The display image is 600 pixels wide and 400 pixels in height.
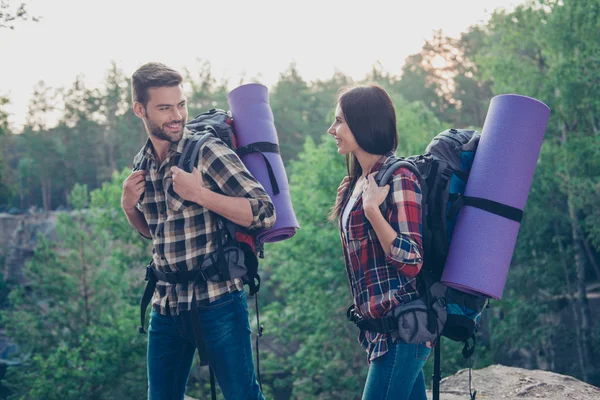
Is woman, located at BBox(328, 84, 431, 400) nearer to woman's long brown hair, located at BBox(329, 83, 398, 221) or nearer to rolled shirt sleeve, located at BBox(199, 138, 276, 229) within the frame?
woman's long brown hair, located at BBox(329, 83, 398, 221)

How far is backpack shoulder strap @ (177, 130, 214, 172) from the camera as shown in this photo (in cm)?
278

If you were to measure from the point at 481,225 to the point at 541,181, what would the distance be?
17472mm

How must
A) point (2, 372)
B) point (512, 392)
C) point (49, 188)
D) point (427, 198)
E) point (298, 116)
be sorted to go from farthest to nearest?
point (49, 188) < point (298, 116) < point (2, 372) < point (512, 392) < point (427, 198)

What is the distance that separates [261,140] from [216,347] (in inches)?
40.9

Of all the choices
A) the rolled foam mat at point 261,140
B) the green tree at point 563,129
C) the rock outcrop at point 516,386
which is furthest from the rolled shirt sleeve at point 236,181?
the green tree at point 563,129

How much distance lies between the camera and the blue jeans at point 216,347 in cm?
267

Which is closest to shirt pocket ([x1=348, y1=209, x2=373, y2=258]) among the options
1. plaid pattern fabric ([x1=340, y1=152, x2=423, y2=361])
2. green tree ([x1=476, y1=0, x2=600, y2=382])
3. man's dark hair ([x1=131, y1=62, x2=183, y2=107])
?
plaid pattern fabric ([x1=340, y1=152, x2=423, y2=361])

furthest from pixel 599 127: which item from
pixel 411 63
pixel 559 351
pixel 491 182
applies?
pixel 411 63

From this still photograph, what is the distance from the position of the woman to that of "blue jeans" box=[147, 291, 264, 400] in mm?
521

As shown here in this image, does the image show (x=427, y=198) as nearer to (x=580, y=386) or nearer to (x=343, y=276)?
(x=580, y=386)

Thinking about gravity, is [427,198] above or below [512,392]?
above

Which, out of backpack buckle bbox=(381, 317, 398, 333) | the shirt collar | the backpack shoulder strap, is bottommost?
backpack buckle bbox=(381, 317, 398, 333)

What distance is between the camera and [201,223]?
9.03ft

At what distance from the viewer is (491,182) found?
2668mm
